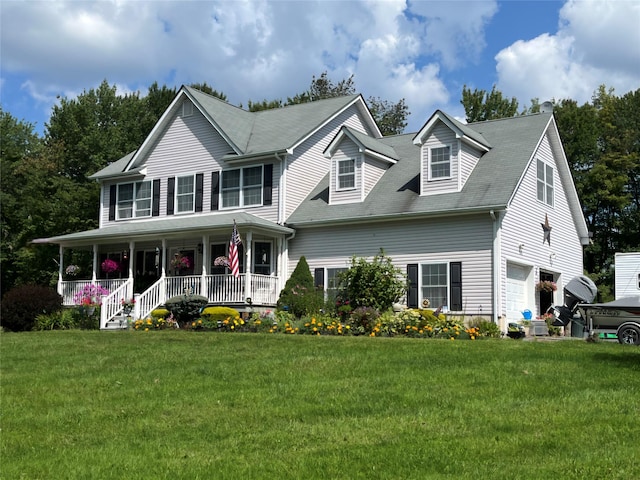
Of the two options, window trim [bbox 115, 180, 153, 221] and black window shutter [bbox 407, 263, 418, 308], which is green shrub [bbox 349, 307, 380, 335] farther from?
window trim [bbox 115, 180, 153, 221]

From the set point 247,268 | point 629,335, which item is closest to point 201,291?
point 247,268

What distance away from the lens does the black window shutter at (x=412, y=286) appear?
22.1 m

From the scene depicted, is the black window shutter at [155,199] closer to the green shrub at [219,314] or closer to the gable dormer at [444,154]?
the green shrub at [219,314]

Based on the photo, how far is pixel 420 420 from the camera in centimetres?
849

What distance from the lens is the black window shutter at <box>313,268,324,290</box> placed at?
78.4 feet

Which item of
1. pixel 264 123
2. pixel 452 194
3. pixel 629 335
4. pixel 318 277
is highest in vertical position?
pixel 264 123

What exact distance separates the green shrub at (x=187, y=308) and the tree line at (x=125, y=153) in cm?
1647

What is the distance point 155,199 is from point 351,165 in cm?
794

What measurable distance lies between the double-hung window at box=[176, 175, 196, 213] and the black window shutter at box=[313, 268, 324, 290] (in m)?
5.78

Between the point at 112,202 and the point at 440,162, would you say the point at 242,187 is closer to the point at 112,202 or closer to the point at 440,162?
the point at 112,202

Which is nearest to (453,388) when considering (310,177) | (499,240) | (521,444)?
(521,444)

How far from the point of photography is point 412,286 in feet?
72.7

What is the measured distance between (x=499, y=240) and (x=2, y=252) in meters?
31.8

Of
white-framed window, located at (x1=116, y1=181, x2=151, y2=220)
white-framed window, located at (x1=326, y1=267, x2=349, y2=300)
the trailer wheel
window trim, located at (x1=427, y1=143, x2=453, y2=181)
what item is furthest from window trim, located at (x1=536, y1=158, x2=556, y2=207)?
white-framed window, located at (x1=116, y1=181, x2=151, y2=220)
